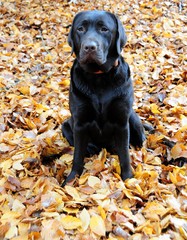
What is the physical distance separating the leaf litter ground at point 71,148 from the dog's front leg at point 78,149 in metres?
0.09

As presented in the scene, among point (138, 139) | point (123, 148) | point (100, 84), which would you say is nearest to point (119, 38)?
point (100, 84)

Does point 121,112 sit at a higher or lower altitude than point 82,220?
higher

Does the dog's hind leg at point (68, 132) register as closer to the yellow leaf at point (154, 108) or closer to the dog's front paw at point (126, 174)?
the dog's front paw at point (126, 174)

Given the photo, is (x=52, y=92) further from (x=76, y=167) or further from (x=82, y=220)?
(x=82, y=220)

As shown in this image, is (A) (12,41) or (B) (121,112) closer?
(B) (121,112)

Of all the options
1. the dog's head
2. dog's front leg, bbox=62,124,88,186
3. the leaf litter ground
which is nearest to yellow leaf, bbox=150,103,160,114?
the leaf litter ground

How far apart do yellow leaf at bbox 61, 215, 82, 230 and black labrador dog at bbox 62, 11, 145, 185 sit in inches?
24.3

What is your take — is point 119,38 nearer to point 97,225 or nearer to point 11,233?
point 97,225

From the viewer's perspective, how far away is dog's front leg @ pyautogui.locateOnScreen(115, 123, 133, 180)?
9.31 feet

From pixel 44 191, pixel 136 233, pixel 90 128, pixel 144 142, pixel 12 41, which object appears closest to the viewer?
pixel 136 233

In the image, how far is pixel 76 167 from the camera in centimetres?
298

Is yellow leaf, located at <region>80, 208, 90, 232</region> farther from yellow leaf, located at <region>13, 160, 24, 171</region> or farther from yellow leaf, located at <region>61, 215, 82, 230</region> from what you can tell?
yellow leaf, located at <region>13, 160, 24, 171</region>

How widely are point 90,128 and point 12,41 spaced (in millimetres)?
3223

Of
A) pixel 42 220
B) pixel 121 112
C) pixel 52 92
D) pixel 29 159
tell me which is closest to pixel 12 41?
pixel 52 92
